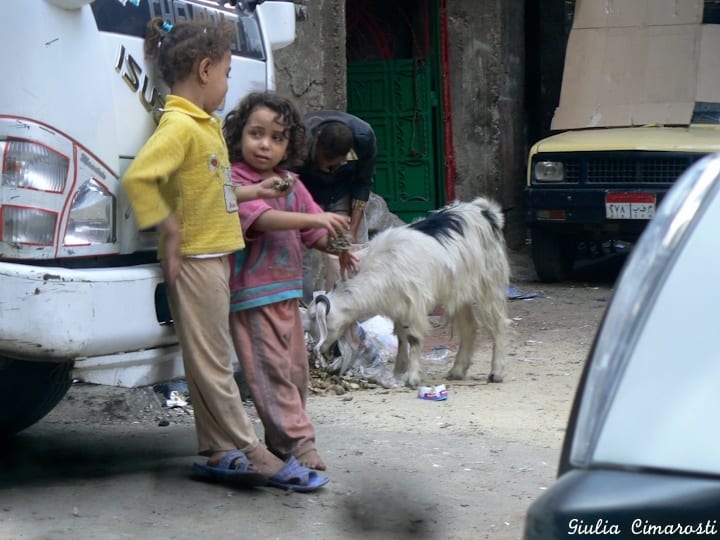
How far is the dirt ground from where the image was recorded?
4.18 metres

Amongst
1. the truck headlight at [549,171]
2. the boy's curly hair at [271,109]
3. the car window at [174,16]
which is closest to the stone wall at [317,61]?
the truck headlight at [549,171]

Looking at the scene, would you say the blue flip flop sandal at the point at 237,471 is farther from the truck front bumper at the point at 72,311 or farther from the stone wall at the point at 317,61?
the stone wall at the point at 317,61

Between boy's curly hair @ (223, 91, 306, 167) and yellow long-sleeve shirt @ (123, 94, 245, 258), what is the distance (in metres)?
0.31

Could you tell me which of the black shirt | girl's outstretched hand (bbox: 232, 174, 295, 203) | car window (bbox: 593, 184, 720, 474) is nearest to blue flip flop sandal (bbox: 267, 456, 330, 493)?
girl's outstretched hand (bbox: 232, 174, 295, 203)

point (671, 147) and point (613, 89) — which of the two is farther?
point (613, 89)

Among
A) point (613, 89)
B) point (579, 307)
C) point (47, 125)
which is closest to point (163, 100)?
point (47, 125)

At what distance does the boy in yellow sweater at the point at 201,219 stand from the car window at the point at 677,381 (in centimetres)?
241

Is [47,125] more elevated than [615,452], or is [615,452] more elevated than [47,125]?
[47,125]

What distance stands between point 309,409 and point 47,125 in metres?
3.05

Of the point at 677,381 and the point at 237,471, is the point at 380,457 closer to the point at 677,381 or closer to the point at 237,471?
the point at 237,471

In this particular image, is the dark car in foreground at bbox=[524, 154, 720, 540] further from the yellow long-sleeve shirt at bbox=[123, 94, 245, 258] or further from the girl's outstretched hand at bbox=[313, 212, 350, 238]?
the girl's outstretched hand at bbox=[313, 212, 350, 238]

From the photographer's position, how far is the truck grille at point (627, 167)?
10.2 metres

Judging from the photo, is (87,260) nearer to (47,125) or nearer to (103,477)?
(47,125)

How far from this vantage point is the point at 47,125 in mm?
3738
